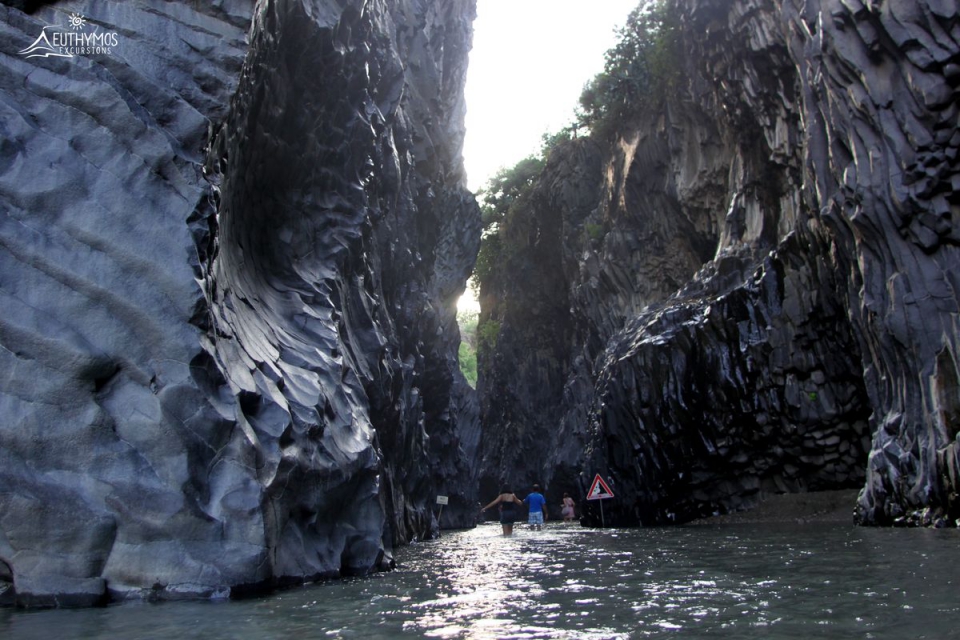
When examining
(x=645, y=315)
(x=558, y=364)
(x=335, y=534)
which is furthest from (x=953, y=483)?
(x=558, y=364)

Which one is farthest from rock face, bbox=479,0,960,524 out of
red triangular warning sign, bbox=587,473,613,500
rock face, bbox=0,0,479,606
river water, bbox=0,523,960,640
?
rock face, bbox=0,0,479,606

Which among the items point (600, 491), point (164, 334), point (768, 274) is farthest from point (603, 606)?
point (768, 274)

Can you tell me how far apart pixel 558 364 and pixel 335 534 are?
113ft

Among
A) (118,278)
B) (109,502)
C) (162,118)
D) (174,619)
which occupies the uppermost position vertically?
(162,118)

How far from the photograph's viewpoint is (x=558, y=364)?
4359 centimetres

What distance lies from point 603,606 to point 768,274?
18.1 meters

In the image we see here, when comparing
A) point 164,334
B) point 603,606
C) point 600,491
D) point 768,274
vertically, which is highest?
point 768,274

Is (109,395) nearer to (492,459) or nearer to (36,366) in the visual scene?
(36,366)

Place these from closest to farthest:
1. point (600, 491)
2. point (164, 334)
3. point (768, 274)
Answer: point (164, 334) → point (768, 274) → point (600, 491)

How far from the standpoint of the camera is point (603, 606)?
18.5 ft

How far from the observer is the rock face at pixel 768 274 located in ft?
44.2

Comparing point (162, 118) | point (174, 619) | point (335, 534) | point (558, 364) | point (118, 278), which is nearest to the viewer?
point (174, 619)

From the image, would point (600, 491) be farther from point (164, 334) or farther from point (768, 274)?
point (164, 334)

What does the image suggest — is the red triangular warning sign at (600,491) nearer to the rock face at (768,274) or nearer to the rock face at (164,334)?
the rock face at (768,274)
